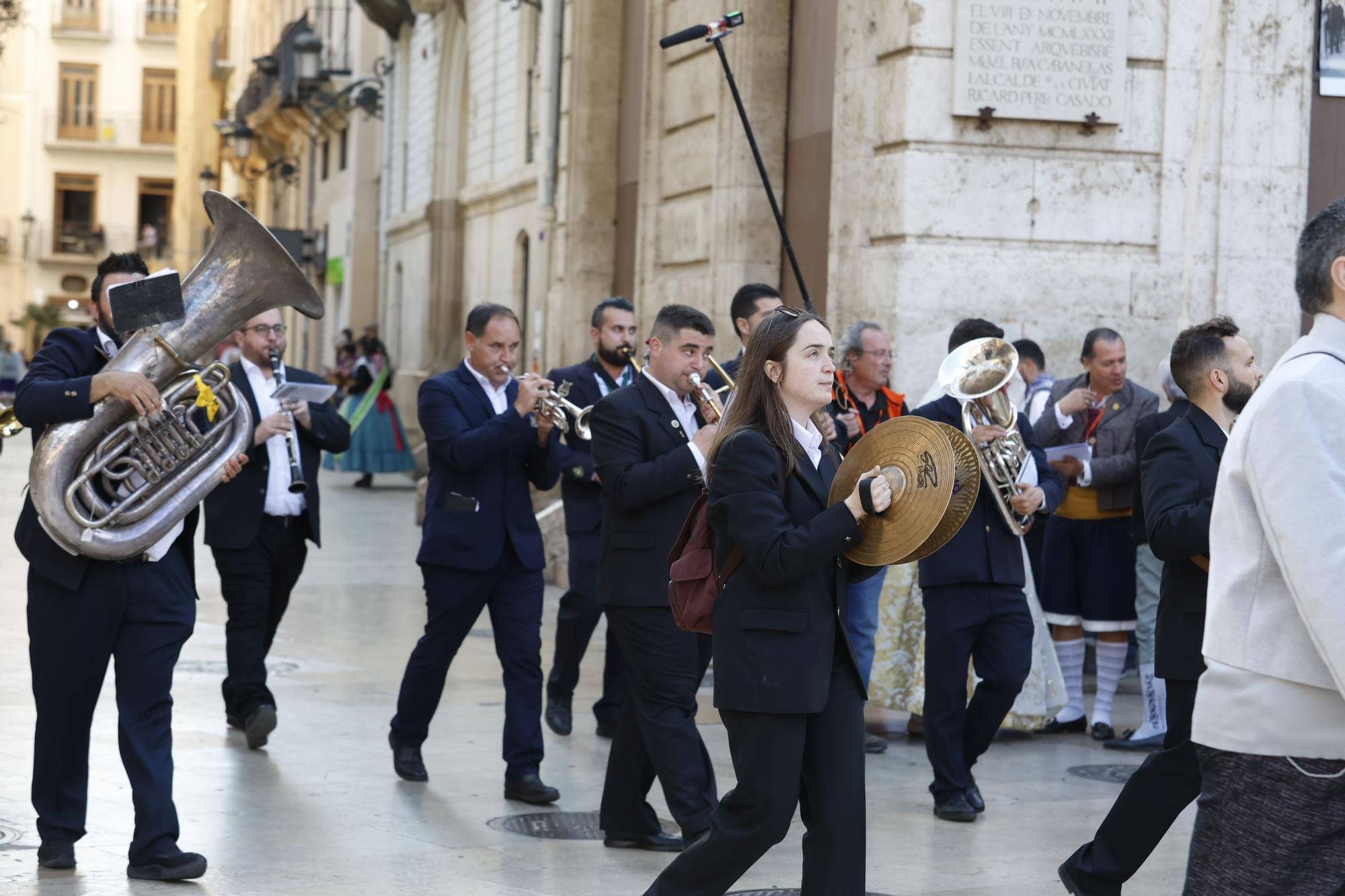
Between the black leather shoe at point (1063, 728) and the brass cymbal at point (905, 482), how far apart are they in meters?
4.86

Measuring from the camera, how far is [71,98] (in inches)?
2628

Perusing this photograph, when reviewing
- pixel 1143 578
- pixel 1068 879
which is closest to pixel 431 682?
pixel 1068 879

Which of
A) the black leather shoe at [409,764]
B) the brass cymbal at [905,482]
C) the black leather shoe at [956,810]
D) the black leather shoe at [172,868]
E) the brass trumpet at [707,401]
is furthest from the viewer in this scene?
the black leather shoe at [409,764]

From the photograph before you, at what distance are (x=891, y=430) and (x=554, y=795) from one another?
10.0 feet

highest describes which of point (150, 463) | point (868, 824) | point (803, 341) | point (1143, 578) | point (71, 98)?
point (71, 98)

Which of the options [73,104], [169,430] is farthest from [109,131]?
[169,430]

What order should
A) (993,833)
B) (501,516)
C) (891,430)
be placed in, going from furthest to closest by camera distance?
1. (501,516)
2. (993,833)
3. (891,430)

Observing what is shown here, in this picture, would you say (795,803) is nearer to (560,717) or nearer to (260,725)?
(260,725)

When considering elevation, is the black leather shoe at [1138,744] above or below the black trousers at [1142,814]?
below

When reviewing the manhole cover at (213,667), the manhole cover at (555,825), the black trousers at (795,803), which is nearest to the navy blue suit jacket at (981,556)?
the manhole cover at (555,825)

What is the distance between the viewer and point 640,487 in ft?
21.4

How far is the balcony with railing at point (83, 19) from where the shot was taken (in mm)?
67000

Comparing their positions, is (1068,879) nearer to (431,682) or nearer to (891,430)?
(891,430)

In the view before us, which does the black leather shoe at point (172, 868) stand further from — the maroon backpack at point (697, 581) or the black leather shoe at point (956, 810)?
the black leather shoe at point (956, 810)
